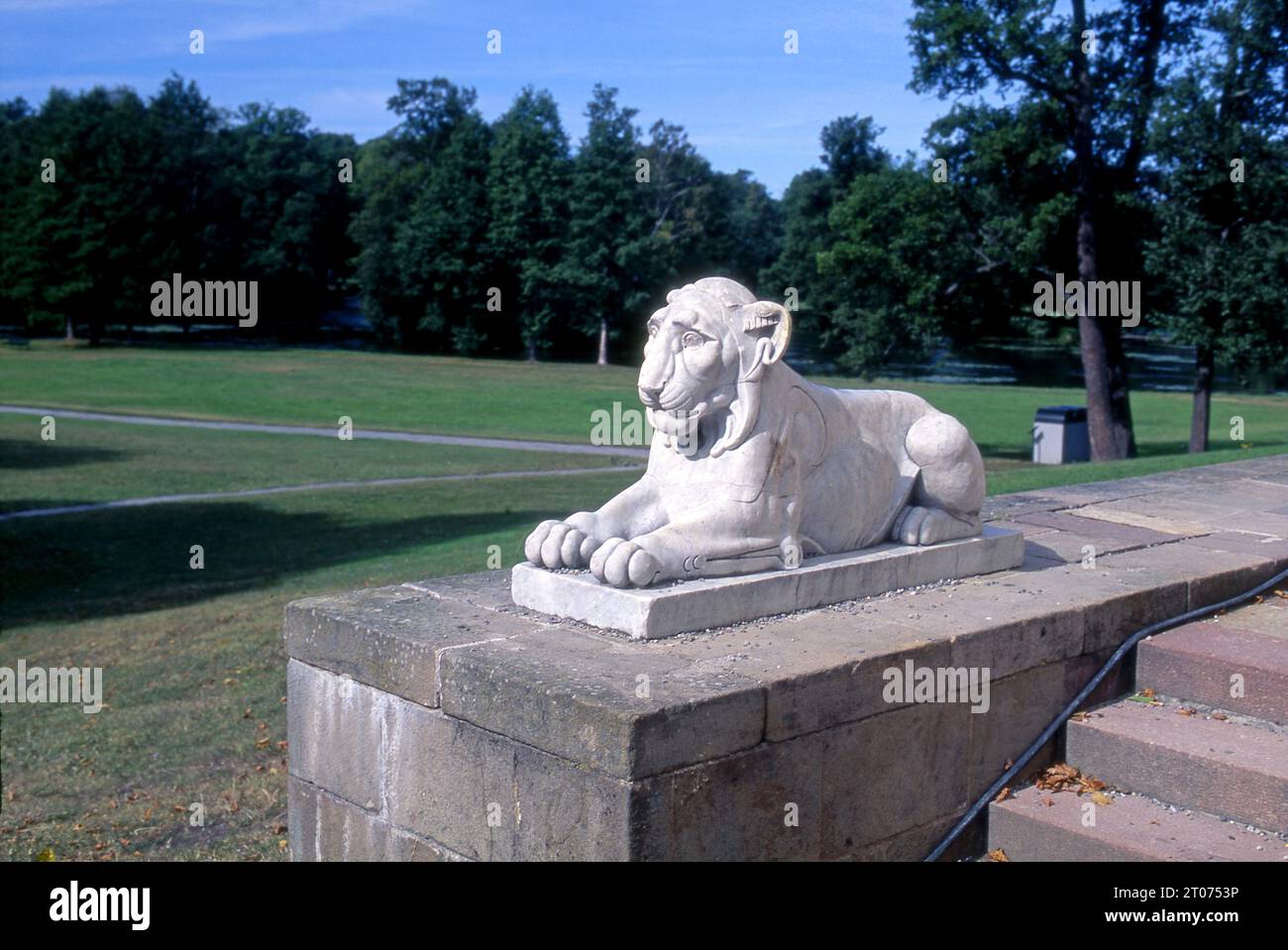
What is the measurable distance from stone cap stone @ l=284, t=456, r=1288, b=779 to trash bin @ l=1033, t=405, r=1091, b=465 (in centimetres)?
1637

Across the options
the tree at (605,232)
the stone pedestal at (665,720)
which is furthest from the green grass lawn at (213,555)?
the tree at (605,232)

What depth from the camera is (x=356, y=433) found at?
96.3 feet

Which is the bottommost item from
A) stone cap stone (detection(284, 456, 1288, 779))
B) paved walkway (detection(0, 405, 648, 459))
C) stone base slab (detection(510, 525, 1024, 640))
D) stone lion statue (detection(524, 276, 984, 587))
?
paved walkway (detection(0, 405, 648, 459))

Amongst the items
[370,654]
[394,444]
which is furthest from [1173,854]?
[394,444]

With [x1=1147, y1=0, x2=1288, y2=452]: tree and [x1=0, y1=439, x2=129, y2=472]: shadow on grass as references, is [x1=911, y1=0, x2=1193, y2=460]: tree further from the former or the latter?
[x1=0, y1=439, x2=129, y2=472]: shadow on grass

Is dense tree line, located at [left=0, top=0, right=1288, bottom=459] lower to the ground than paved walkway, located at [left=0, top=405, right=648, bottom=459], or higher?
higher

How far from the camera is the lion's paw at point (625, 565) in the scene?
4.76 meters

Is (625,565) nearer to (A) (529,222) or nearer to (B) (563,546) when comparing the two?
(B) (563,546)

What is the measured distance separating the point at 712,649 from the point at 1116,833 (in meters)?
1.66

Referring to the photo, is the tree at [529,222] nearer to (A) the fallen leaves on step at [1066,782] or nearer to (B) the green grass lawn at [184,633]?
(B) the green grass lawn at [184,633]

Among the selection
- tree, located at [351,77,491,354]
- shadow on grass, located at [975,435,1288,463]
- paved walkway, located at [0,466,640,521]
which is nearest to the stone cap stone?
paved walkway, located at [0,466,640,521]

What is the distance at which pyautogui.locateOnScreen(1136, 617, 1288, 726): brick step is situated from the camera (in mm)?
5285

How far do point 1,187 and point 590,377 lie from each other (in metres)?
33.2

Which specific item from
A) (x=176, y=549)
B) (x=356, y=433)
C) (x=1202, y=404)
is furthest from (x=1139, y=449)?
(x=176, y=549)
